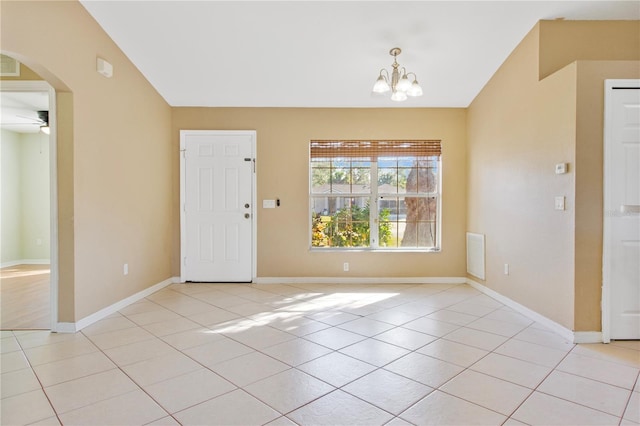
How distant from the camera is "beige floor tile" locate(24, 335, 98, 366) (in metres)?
2.49

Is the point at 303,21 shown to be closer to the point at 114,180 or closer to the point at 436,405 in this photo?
the point at 114,180

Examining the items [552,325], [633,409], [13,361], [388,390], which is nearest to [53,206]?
[13,361]

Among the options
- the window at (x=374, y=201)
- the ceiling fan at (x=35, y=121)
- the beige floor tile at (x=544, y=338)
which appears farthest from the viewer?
the ceiling fan at (x=35, y=121)

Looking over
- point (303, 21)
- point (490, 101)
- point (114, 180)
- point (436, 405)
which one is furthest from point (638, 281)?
point (114, 180)

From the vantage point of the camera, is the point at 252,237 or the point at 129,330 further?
the point at 252,237

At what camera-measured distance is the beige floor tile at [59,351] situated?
2.49m

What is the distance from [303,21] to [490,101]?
2.42 metres

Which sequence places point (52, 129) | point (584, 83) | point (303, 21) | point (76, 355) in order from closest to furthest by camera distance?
point (76, 355) < point (584, 83) < point (52, 129) < point (303, 21)

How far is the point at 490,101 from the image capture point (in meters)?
4.24

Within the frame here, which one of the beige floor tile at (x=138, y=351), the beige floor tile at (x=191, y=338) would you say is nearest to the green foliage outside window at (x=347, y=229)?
the beige floor tile at (x=191, y=338)

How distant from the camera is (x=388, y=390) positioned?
2.06 m

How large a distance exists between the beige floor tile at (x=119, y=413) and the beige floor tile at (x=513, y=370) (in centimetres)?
197

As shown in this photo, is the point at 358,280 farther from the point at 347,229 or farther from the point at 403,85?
the point at 403,85

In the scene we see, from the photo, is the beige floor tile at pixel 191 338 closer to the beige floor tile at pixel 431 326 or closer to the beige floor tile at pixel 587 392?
the beige floor tile at pixel 431 326
